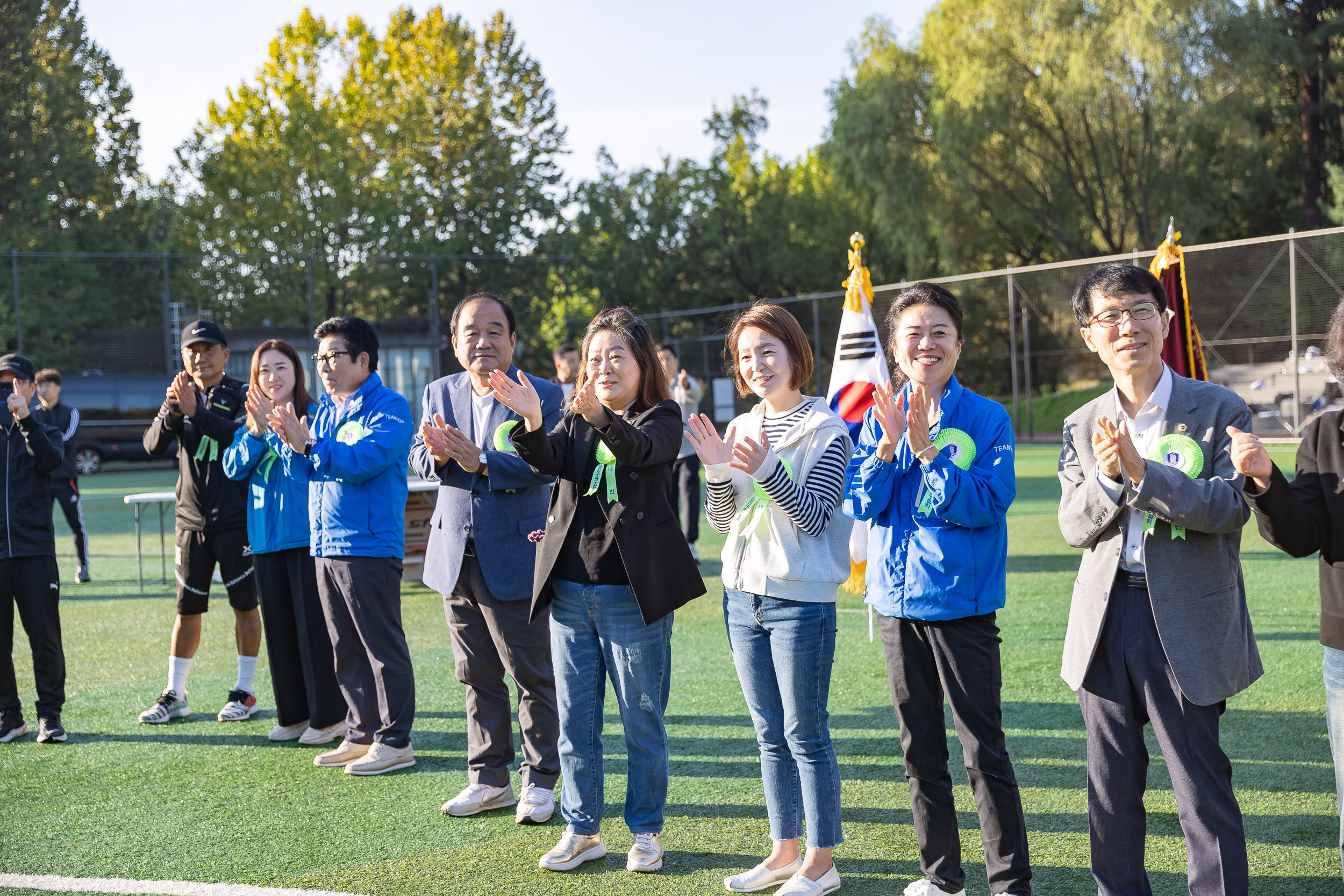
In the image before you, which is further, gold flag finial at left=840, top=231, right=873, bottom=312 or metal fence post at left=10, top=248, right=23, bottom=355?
metal fence post at left=10, top=248, right=23, bottom=355

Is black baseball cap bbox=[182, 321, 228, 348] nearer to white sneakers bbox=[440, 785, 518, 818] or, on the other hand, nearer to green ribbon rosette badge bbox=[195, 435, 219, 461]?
green ribbon rosette badge bbox=[195, 435, 219, 461]

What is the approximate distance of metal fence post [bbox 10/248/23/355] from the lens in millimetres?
26172

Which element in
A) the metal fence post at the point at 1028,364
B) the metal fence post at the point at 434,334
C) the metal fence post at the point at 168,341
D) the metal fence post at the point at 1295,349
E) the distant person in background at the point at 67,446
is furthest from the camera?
the metal fence post at the point at 434,334

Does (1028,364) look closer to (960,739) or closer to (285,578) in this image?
(285,578)

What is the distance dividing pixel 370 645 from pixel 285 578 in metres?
0.79

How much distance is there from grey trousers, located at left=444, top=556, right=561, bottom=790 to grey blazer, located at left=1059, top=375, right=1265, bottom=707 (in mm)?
2112

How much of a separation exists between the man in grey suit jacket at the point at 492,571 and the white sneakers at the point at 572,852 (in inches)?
17.1

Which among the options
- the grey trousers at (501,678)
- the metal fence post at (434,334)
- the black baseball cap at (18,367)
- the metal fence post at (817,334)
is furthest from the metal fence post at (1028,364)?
the black baseball cap at (18,367)

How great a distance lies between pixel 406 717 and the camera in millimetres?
4855

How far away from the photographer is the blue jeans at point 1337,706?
2715mm

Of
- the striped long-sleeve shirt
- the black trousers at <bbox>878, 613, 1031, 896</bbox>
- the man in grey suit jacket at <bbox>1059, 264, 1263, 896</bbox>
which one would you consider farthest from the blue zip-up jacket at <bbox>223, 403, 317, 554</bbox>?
the man in grey suit jacket at <bbox>1059, 264, 1263, 896</bbox>

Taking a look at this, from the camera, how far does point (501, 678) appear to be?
175 inches

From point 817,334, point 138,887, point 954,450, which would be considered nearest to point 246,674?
point 138,887

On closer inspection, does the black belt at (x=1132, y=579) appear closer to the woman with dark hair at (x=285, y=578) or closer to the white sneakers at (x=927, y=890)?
the white sneakers at (x=927, y=890)
